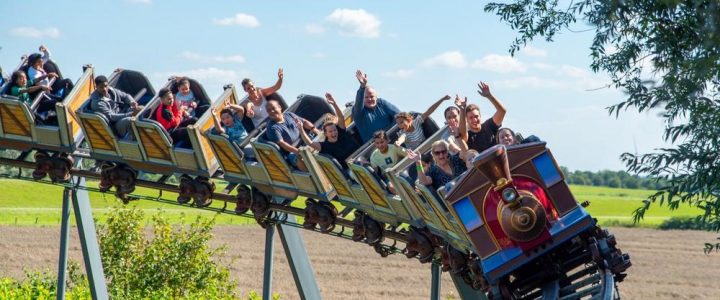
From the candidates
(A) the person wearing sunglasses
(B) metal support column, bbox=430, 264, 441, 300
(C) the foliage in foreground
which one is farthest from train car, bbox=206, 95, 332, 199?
(C) the foliage in foreground

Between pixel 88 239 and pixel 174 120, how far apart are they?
414 cm

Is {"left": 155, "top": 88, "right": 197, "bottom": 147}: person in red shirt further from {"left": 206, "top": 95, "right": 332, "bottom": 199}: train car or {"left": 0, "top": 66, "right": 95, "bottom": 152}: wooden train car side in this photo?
{"left": 0, "top": 66, "right": 95, "bottom": 152}: wooden train car side

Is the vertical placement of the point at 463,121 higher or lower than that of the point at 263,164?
lower

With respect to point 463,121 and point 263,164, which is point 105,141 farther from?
point 463,121

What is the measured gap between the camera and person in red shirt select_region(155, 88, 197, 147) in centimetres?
1276

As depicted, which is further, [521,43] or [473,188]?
[521,43]

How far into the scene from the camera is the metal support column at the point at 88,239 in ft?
53.4

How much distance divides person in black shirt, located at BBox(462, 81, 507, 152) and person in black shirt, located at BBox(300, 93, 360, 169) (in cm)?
173

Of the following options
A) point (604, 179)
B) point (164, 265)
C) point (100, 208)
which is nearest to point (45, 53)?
point (164, 265)

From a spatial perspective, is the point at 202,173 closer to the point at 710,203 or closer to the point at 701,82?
the point at 710,203

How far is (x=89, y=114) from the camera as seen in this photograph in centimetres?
1291

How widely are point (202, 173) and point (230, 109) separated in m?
0.96

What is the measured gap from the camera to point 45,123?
45.5 ft

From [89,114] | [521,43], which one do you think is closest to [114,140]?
[89,114]
